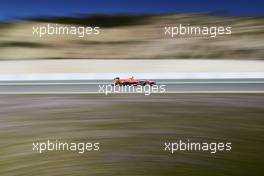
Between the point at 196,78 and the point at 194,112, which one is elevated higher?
the point at 196,78

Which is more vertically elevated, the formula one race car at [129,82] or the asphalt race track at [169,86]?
the formula one race car at [129,82]

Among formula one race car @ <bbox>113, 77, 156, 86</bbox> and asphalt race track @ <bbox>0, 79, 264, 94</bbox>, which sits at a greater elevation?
formula one race car @ <bbox>113, 77, 156, 86</bbox>

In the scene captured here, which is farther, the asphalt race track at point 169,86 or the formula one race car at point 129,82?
the asphalt race track at point 169,86

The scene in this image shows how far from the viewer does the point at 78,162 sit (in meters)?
3.24

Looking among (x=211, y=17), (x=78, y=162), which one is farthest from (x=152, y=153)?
(x=211, y=17)

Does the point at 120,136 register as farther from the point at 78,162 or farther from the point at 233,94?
the point at 233,94

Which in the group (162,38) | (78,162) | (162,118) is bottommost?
(78,162)

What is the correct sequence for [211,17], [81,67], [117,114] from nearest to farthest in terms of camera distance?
[211,17] < [81,67] < [117,114]

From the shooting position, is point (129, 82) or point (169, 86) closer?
point (129, 82)

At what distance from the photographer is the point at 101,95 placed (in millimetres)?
3234

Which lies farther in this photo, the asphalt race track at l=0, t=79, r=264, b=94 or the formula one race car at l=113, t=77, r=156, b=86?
the asphalt race track at l=0, t=79, r=264, b=94

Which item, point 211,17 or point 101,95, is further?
point 101,95

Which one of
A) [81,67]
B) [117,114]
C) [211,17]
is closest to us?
[211,17]

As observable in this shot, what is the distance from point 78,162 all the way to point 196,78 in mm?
988
